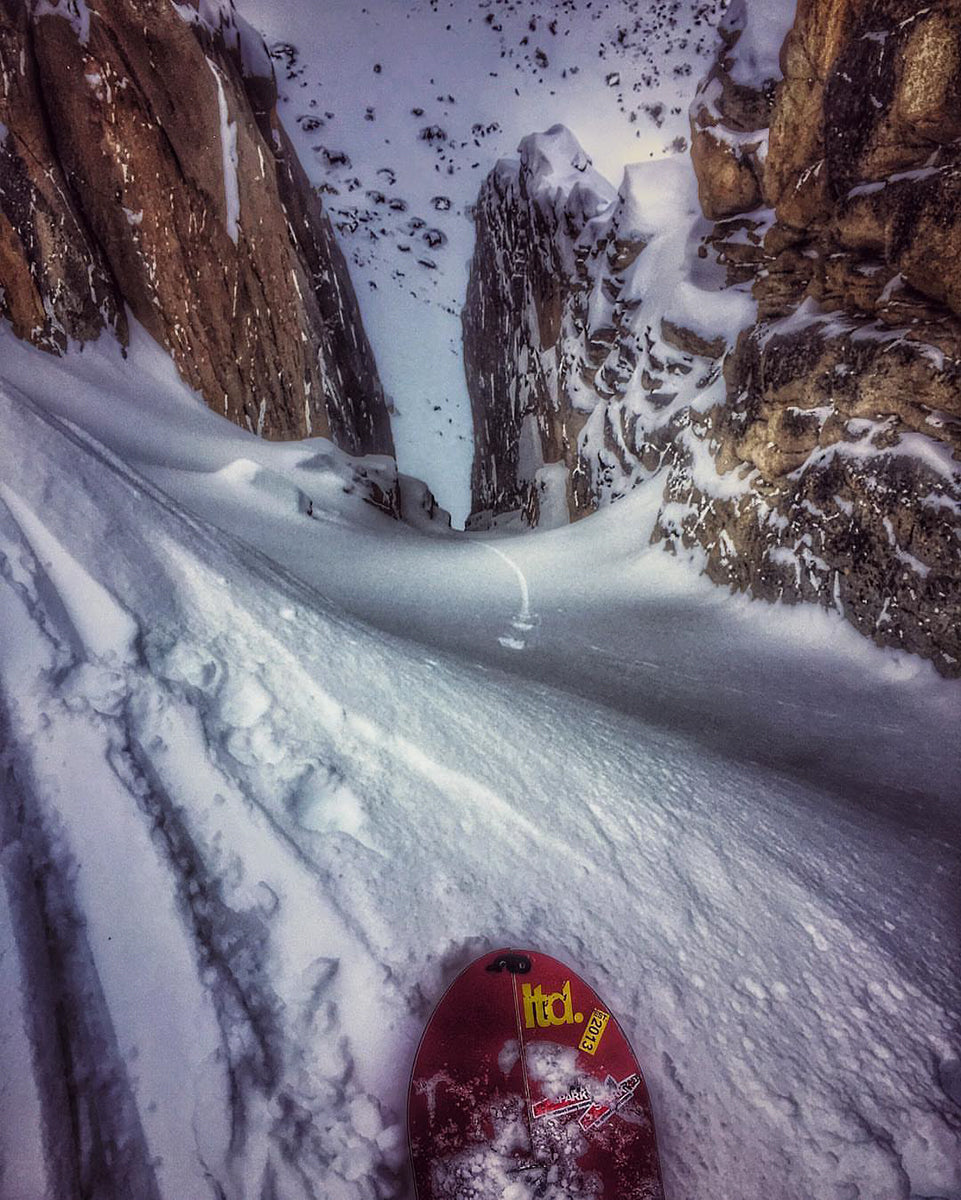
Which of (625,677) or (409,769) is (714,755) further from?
(409,769)

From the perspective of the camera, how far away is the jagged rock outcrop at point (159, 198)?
1037 cm

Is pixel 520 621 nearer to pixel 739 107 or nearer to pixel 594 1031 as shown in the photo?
pixel 594 1031

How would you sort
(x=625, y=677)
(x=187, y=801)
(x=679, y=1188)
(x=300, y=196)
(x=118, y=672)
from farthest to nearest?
(x=300, y=196), (x=625, y=677), (x=118, y=672), (x=187, y=801), (x=679, y=1188)

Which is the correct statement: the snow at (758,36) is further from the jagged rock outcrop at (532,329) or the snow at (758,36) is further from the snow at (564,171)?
the snow at (564,171)

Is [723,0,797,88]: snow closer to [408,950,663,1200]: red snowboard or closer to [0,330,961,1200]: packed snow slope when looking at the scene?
[0,330,961,1200]: packed snow slope

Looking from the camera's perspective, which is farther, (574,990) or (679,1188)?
(574,990)

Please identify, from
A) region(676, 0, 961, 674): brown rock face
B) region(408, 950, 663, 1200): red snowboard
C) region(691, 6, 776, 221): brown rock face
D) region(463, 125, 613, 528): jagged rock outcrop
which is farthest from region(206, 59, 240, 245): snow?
region(408, 950, 663, 1200): red snowboard

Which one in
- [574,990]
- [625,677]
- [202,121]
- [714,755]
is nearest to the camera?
[574,990]

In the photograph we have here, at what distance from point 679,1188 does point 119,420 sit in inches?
473

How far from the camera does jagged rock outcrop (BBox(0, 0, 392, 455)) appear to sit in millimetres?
10367

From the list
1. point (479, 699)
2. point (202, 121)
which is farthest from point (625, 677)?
point (202, 121)

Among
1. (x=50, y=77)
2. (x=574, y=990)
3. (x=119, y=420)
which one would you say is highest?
(x=50, y=77)

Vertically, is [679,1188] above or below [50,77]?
below

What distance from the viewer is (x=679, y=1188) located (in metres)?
1.12
